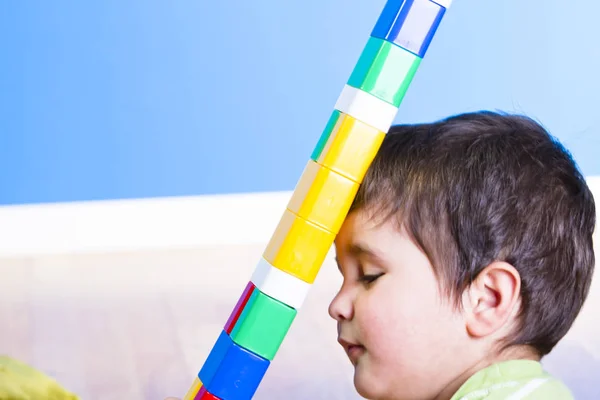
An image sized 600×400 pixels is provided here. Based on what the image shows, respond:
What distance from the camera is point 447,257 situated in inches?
36.2

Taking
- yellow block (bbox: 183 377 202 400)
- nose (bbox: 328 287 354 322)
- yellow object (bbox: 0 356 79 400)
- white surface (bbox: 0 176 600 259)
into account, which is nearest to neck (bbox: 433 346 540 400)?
nose (bbox: 328 287 354 322)

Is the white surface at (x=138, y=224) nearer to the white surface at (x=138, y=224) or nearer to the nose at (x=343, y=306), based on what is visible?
the white surface at (x=138, y=224)

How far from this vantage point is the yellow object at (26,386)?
97cm

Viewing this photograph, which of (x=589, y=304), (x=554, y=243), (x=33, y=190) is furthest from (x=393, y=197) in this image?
(x=33, y=190)

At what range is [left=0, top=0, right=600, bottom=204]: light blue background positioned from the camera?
2.29 meters

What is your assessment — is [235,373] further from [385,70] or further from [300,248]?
[385,70]

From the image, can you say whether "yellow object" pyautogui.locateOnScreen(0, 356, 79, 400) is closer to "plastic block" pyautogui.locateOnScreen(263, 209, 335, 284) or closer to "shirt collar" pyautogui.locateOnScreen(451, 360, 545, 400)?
"plastic block" pyautogui.locateOnScreen(263, 209, 335, 284)

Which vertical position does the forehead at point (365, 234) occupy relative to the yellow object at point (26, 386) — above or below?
above

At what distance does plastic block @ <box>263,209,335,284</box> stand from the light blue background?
4.92 feet

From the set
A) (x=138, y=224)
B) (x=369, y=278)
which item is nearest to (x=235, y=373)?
(x=369, y=278)

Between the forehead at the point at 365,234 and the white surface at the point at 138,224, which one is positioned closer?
the forehead at the point at 365,234

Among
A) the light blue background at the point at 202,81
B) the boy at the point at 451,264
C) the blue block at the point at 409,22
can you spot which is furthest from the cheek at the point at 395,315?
the light blue background at the point at 202,81

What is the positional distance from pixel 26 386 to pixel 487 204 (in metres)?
0.48

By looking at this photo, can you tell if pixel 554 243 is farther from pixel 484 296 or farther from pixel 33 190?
pixel 33 190
